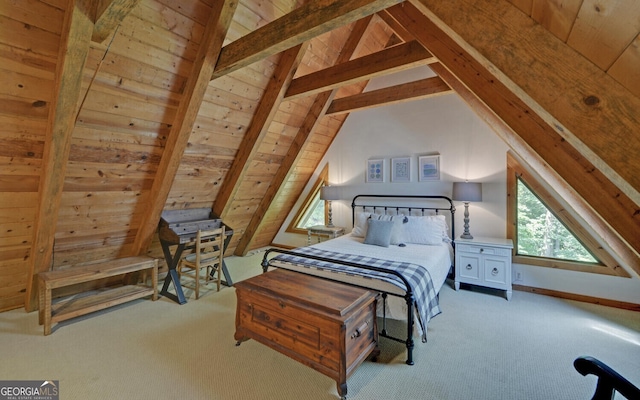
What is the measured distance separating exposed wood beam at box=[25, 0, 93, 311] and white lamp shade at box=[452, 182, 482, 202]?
4.04m

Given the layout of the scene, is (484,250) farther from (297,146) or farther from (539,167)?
(297,146)

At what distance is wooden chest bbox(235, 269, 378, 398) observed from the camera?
185cm

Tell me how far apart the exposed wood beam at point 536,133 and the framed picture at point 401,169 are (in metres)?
2.40

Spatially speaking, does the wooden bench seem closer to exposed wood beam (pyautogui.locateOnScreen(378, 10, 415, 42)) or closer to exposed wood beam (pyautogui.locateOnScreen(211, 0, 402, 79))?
exposed wood beam (pyautogui.locateOnScreen(211, 0, 402, 79))

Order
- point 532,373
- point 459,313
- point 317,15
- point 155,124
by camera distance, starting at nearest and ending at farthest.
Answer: point 317,15
point 532,373
point 155,124
point 459,313

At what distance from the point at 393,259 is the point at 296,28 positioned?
2.31 m

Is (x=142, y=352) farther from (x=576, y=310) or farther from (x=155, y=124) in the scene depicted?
(x=576, y=310)

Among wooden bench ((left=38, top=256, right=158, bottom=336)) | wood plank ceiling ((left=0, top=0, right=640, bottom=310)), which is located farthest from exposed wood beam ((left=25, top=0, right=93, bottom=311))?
wooden bench ((left=38, top=256, right=158, bottom=336))

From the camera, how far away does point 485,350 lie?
7.70ft

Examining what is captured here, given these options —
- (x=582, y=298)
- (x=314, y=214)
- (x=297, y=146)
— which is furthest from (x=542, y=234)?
(x=314, y=214)

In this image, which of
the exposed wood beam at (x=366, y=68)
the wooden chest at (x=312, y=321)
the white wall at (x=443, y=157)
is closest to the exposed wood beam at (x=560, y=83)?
the wooden chest at (x=312, y=321)

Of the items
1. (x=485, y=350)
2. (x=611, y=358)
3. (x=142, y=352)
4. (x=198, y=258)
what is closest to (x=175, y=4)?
(x=198, y=258)

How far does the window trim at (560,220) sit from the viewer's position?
3.17 metres

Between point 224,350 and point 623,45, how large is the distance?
284cm
